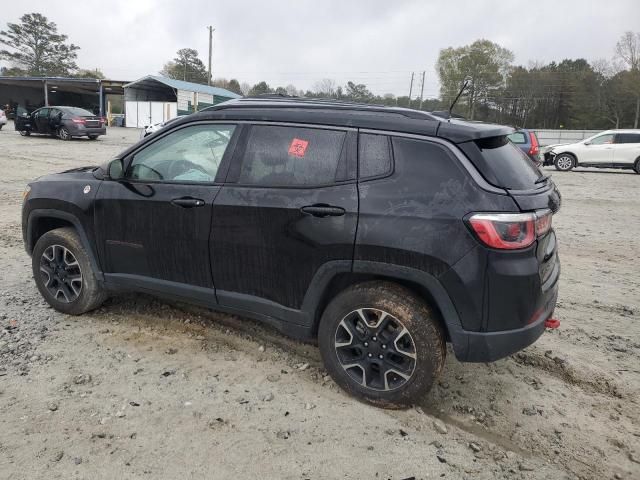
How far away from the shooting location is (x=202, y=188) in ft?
11.5

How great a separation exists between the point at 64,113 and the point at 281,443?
997 inches

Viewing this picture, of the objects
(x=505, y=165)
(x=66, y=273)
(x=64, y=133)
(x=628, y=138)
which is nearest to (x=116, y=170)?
(x=66, y=273)

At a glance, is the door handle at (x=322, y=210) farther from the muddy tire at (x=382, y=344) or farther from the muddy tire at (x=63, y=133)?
the muddy tire at (x=63, y=133)

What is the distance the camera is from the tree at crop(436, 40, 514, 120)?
223 feet

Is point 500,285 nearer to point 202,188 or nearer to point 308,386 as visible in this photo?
point 308,386

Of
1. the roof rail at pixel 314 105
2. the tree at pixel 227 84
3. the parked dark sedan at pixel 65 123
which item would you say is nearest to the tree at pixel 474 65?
the tree at pixel 227 84

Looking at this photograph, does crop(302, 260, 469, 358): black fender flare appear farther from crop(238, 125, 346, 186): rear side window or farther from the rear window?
the rear window

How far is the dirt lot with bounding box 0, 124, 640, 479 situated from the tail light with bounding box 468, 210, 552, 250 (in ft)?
3.75

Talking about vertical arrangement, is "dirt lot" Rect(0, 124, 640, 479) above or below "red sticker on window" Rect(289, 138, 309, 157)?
below

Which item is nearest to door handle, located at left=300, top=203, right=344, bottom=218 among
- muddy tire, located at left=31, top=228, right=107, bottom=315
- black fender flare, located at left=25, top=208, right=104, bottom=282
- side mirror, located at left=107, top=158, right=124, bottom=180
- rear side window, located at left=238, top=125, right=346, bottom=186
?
rear side window, located at left=238, top=125, right=346, bottom=186

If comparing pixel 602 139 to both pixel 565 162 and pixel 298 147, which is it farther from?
pixel 298 147

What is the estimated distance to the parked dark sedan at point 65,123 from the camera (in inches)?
937

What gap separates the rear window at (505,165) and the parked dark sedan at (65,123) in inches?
968

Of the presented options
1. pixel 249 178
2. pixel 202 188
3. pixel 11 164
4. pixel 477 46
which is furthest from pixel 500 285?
pixel 477 46
